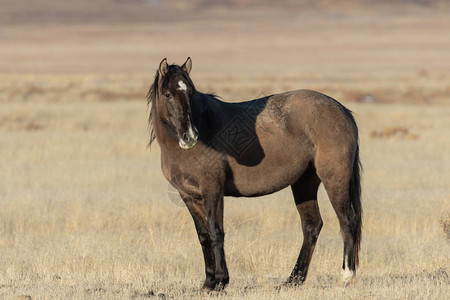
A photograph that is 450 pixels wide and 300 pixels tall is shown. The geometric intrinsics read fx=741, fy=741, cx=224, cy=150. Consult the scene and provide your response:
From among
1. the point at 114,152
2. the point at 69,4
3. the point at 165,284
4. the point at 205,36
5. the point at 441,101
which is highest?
the point at 69,4

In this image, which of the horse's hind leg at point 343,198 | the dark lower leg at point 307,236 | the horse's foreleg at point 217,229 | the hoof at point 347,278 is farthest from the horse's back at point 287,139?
the hoof at point 347,278

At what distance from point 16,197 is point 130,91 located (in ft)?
77.7

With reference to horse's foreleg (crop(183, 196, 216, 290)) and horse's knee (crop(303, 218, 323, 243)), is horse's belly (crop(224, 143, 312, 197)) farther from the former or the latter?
horse's knee (crop(303, 218, 323, 243))

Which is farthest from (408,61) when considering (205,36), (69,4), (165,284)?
(69,4)

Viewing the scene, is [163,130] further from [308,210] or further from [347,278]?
[347,278]

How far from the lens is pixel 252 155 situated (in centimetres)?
724

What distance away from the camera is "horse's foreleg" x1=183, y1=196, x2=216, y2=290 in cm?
718

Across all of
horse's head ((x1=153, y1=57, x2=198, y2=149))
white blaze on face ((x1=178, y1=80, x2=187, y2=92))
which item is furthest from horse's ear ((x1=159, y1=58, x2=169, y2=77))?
white blaze on face ((x1=178, y1=80, x2=187, y2=92))

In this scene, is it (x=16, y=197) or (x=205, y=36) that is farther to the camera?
(x=205, y=36)

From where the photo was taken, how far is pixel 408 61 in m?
71.0

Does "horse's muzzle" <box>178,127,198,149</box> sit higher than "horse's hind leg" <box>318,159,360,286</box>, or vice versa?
"horse's muzzle" <box>178,127,198,149</box>

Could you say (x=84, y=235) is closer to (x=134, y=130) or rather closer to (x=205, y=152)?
(x=205, y=152)

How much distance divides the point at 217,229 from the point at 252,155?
817mm

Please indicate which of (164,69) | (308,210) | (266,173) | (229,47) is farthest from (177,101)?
(229,47)
